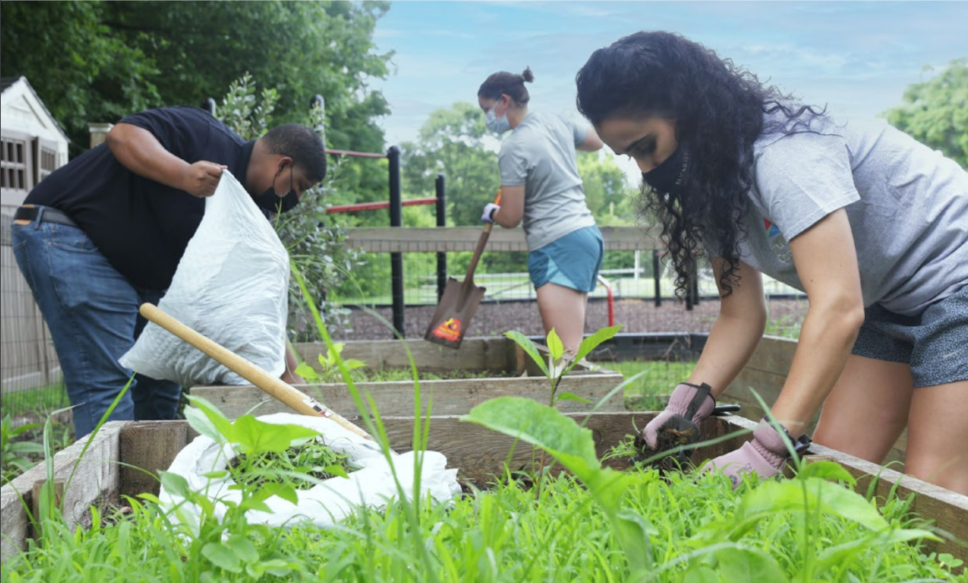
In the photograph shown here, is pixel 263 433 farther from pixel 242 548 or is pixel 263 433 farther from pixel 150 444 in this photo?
pixel 150 444

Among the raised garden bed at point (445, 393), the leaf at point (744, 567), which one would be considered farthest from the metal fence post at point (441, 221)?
the leaf at point (744, 567)

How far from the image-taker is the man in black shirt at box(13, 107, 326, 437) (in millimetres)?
2760

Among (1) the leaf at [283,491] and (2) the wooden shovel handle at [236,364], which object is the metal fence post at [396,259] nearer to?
(2) the wooden shovel handle at [236,364]

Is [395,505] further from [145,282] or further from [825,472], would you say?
[145,282]

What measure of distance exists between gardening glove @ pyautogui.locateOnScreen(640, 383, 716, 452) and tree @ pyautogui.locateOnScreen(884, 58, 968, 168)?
40.4 meters

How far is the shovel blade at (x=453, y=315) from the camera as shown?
4.48 metres

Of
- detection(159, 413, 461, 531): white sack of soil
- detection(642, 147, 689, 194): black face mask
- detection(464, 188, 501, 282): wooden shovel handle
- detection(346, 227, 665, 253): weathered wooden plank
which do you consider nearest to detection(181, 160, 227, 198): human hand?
detection(159, 413, 461, 531): white sack of soil

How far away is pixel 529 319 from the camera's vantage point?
10594 mm

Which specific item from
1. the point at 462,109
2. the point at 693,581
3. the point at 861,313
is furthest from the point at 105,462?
the point at 462,109

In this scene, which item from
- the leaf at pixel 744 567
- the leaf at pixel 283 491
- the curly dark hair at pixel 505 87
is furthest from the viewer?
the curly dark hair at pixel 505 87

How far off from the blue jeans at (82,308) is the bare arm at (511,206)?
1.86m

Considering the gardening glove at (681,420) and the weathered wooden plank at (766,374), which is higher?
the gardening glove at (681,420)

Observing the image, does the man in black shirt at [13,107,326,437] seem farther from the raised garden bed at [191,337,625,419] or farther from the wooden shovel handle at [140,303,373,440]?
the wooden shovel handle at [140,303,373,440]

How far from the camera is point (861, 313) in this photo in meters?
1.54
